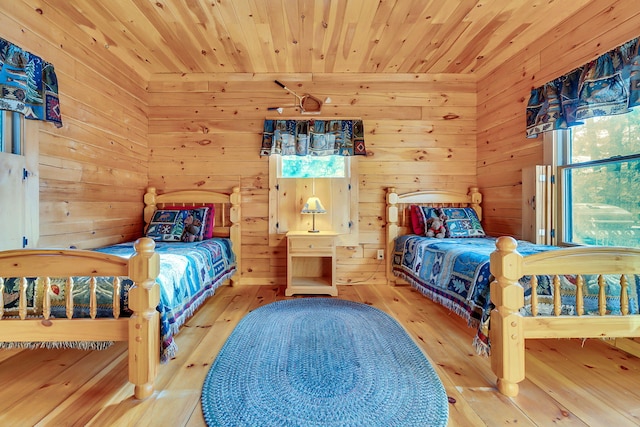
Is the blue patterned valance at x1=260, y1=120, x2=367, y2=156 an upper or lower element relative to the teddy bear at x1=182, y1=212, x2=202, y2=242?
upper

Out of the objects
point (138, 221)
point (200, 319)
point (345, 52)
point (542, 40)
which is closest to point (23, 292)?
point (200, 319)

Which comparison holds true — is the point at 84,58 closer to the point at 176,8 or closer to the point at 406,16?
the point at 176,8

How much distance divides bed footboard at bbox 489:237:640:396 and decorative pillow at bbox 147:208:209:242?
8.34 feet

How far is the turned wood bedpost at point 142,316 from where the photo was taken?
1287 mm

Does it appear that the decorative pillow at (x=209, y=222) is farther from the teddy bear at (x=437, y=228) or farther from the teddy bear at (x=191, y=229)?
the teddy bear at (x=437, y=228)

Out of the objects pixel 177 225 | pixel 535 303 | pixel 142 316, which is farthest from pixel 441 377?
pixel 177 225

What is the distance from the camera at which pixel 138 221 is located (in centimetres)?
314

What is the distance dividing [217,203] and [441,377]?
2698mm

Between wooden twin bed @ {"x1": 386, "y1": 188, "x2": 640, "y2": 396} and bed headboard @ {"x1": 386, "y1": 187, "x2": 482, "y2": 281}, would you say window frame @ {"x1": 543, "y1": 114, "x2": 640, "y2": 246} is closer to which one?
bed headboard @ {"x1": 386, "y1": 187, "x2": 482, "y2": 281}

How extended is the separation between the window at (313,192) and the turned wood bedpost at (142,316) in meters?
1.98

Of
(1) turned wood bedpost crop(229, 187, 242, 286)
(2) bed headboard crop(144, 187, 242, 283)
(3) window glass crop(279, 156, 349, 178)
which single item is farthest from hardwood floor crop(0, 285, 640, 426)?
(3) window glass crop(279, 156, 349, 178)

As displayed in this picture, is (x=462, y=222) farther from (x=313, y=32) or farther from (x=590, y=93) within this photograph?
(x=313, y=32)

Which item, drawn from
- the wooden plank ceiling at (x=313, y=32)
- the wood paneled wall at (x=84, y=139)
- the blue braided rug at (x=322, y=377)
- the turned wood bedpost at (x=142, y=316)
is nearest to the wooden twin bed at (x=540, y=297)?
the blue braided rug at (x=322, y=377)

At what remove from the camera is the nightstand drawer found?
2932mm
